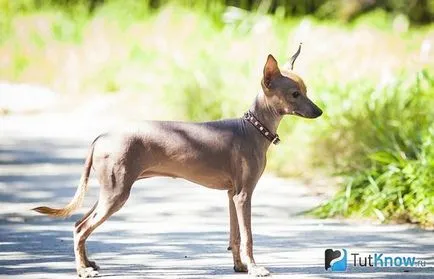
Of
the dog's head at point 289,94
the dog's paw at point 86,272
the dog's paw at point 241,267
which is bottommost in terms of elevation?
the dog's paw at point 86,272

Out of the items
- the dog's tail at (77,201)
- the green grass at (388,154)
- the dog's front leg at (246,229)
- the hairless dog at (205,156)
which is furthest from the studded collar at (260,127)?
the green grass at (388,154)

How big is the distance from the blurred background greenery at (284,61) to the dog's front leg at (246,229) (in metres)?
2.31

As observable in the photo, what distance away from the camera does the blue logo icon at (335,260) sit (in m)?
6.64

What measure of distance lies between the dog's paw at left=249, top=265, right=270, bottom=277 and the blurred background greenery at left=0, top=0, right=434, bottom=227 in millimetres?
2284

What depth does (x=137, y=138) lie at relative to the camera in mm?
6215

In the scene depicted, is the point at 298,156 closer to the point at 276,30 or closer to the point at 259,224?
the point at 259,224

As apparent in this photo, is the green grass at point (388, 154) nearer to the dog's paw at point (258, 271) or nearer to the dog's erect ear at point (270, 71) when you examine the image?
the dog's paw at point (258, 271)

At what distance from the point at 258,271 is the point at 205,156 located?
2.41ft

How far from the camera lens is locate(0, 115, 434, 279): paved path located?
21.7 feet

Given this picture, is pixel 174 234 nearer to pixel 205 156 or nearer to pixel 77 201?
pixel 77 201

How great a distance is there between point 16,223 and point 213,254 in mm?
2018

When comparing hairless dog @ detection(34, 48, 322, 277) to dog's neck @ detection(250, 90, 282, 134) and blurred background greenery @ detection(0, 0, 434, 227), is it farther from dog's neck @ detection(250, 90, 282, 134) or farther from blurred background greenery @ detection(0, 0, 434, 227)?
blurred background greenery @ detection(0, 0, 434, 227)

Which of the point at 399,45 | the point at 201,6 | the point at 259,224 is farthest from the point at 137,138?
the point at 201,6

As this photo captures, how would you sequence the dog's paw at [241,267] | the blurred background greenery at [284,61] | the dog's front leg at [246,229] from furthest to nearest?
the blurred background greenery at [284,61]
the dog's paw at [241,267]
the dog's front leg at [246,229]
